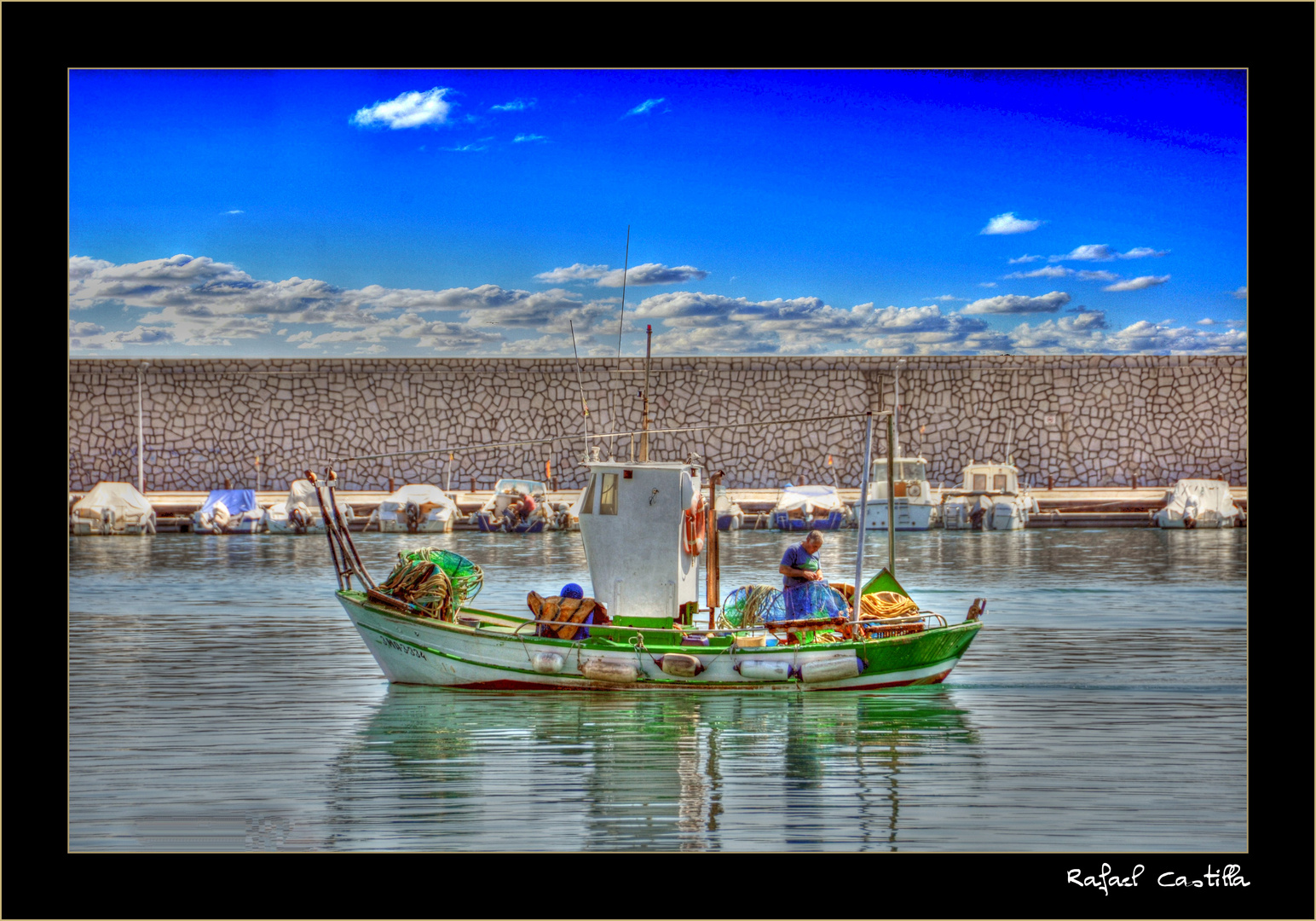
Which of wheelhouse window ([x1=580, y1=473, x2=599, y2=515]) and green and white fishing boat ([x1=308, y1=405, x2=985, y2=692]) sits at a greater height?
wheelhouse window ([x1=580, y1=473, x2=599, y2=515])

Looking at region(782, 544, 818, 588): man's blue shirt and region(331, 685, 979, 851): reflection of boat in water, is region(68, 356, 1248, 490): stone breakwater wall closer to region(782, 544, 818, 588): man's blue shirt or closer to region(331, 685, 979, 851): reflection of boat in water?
region(331, 685, 979, 851): reflection of boat in water

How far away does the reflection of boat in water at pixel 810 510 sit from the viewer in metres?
35.4

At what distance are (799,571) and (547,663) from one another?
7.57ft

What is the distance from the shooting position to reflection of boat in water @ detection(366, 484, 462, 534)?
114 ft

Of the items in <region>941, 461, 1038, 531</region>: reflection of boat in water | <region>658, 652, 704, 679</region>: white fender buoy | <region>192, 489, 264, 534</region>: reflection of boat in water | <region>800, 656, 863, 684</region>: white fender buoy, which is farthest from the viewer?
<region>941, 461, 1038, 531</region>: reflection of boat in water

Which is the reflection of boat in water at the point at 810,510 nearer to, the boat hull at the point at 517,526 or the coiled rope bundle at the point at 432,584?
the boat hull at the point at 517,526

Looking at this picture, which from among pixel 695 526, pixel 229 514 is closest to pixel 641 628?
pixel 695 526

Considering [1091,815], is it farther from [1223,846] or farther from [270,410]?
[270,410]

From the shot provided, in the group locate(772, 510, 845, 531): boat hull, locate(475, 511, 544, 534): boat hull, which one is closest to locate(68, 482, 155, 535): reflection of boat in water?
locate(475, 511, 544, 534): boat hull

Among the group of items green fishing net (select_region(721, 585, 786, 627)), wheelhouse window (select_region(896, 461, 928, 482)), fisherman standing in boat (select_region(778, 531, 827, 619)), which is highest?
wheelhouse window (select_region(896, 461, 928, 482))

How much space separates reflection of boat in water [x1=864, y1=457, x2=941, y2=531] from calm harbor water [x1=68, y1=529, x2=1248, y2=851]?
673 inches

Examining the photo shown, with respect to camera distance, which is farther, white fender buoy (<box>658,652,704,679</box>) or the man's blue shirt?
the man's blue shirt
